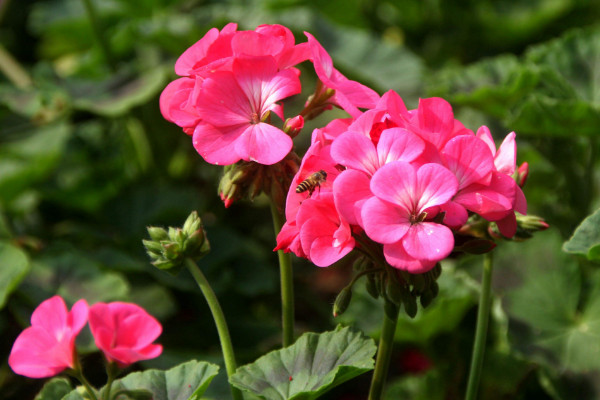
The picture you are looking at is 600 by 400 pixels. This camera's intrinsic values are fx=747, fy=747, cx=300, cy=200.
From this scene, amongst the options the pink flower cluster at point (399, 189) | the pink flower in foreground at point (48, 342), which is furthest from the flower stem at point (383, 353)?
the pink flower in foreground at point (48, 342)

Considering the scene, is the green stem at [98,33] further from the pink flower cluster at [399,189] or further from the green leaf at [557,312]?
the pink flower cluster at [399,189]

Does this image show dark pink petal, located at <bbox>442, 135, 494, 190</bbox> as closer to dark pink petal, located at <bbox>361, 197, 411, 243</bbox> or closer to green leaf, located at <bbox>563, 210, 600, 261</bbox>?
dark pink petal, located at <bbox>361, 197, 411, 243</bbox>

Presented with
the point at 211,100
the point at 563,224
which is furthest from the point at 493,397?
the point at 211,100

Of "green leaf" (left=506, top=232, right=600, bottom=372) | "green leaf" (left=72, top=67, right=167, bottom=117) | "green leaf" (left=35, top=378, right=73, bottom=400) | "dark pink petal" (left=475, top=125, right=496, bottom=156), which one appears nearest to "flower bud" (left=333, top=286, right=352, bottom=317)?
"dark pink petal" (left=475, top=125, right=496, bottom=156)

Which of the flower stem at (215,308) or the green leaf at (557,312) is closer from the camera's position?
the flower stem at (215,308)

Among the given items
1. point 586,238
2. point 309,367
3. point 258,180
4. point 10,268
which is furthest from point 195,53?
point 10,268

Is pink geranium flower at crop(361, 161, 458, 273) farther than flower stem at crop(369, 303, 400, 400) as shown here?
No

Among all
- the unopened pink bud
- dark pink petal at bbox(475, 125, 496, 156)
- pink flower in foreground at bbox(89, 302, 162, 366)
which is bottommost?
pink flower in foreground at bbox(89, 302, 162, 366)

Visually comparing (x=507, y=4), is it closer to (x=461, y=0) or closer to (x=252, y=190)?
(x=461, y=0)
